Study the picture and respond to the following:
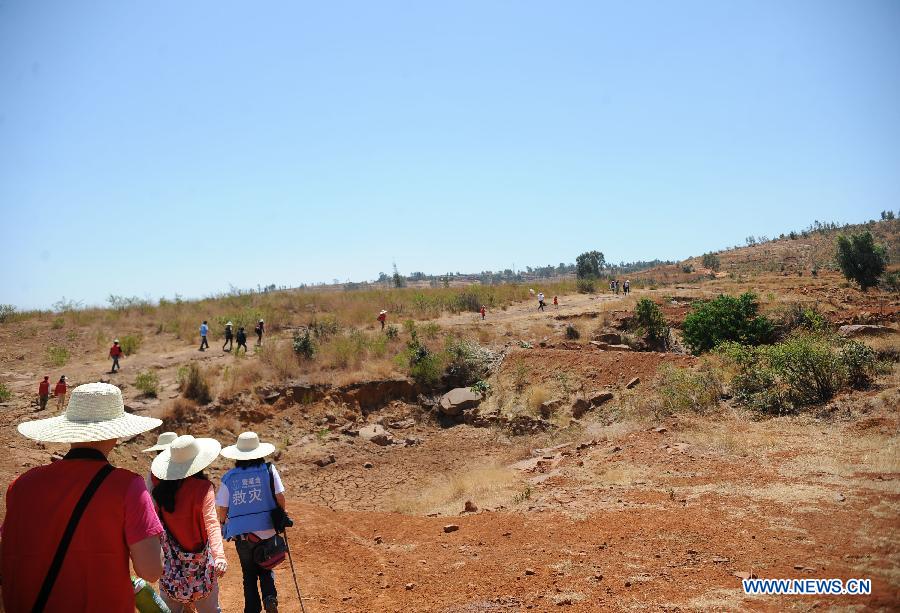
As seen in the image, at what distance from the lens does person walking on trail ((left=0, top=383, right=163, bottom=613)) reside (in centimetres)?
256

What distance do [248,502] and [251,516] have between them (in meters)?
0.13

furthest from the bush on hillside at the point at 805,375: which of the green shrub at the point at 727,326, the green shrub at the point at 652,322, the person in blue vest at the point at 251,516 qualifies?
the person in blue vest at the point at 251,516

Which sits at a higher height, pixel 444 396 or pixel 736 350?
pixel 736 350

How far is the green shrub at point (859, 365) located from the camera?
36.2 ft

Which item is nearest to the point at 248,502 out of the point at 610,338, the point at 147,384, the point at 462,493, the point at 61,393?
the point at 462,493

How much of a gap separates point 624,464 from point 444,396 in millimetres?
9209

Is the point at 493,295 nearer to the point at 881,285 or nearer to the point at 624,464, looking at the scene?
the point at 881,285

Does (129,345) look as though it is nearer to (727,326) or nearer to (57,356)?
(57,356)

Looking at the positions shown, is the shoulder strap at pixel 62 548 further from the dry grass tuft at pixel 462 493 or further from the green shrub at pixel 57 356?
the green shrub at pixel 57 356

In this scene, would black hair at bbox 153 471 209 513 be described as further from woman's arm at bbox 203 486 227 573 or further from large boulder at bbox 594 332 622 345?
large boulder at bbox 594 332 622 345

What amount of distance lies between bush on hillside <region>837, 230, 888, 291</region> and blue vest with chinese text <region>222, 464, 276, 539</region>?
3767cm

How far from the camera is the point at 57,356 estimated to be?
20172mm

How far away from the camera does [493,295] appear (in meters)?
35.6

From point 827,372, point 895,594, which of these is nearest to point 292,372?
point 827,372
